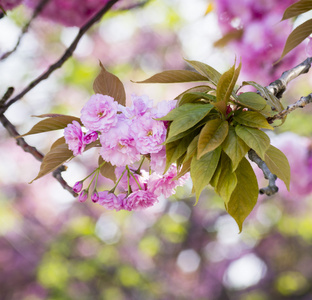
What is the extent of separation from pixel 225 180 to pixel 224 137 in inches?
3.0

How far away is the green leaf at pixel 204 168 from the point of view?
56cm

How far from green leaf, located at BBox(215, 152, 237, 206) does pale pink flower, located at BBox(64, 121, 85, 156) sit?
0.75 feet

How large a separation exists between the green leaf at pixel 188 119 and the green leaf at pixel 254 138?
0.06m

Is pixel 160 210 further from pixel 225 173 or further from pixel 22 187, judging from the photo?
pixel 225 173

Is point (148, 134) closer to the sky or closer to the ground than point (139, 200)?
closer to the sky

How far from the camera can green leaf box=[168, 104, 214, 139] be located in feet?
1.78

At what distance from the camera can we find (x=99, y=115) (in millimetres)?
623

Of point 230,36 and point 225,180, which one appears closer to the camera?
point 225,180

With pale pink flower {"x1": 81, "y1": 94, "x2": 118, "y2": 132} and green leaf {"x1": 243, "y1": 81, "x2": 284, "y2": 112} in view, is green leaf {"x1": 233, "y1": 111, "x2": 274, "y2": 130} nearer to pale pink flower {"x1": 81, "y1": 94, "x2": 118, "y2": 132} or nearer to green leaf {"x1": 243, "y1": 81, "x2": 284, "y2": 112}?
green leaf {"x1": 243, "y1": 81, "x2": 284, "y2": 112}

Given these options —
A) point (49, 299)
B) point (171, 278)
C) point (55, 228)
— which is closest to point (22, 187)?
point (55, 228)

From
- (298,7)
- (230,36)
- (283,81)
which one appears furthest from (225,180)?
(230,36)

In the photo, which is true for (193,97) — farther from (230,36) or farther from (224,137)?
(230,36)

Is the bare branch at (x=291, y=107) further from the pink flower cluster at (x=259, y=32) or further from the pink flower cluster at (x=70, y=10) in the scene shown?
the pink flower cluster at (x=70, y=10)

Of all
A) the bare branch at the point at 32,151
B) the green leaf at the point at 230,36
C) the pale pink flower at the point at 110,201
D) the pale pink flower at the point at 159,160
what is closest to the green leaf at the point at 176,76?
the pale pink flower at the point at 159,160
